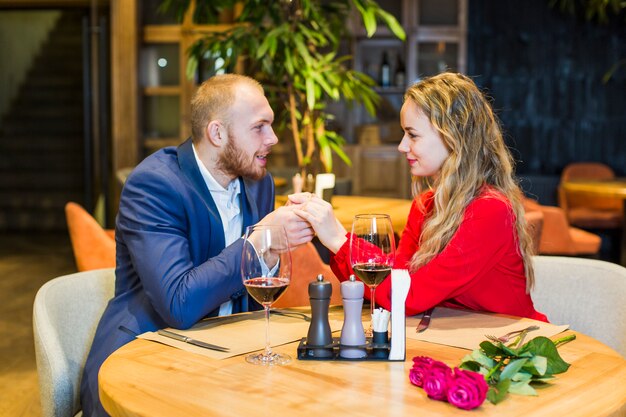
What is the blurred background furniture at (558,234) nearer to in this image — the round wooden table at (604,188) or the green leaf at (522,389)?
the round wooden table at (604,188)

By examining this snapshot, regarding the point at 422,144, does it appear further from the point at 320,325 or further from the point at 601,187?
the point at 601,187

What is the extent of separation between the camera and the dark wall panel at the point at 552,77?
8469 millimetres

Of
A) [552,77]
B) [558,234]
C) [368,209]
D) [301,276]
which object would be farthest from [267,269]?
[552,77]

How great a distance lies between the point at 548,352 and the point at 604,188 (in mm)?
4786

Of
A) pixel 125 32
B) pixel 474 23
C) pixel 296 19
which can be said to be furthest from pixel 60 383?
pixel 474 23

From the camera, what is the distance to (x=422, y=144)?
226 cm

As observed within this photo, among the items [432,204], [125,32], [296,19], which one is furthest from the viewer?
[125,32]

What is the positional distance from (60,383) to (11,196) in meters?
9.01

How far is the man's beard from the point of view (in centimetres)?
236

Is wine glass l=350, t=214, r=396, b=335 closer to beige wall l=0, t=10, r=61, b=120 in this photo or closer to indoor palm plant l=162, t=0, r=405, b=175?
indoor palm plant l=162, t=0, r=405, b=175

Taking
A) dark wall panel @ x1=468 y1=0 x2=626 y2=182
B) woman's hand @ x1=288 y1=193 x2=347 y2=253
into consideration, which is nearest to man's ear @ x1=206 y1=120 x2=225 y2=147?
woman's hand @ x1=288 y1=193 x2=347 y2=253

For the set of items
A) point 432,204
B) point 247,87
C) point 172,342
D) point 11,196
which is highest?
point 247,87

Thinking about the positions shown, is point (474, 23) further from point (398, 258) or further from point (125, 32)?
point (398, 258)

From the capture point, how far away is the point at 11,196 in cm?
Result: 1041
